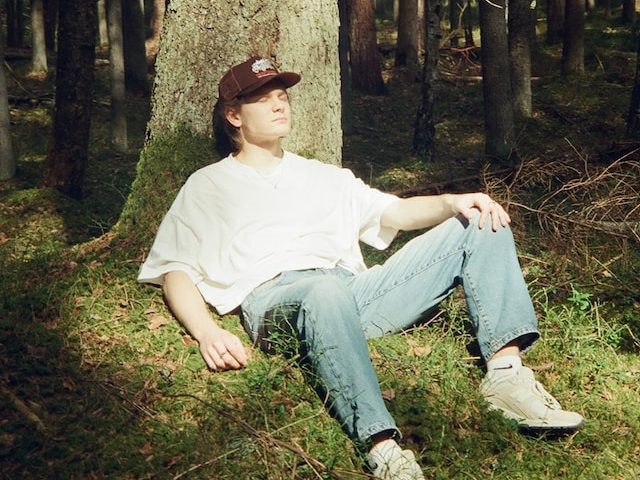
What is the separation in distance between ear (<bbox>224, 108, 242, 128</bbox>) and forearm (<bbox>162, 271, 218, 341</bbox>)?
98 centimetres

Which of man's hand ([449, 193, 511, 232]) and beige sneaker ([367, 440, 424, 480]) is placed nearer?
beige sneaker ([367, 440, 424, 480])

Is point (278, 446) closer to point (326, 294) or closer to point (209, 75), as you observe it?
point (326, 294)

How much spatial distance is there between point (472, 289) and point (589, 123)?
12.8 meters

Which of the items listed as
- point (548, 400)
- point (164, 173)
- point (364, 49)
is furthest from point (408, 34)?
point (548, 400)

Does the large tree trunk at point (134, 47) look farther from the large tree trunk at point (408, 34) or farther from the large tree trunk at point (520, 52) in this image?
the large tree trunk at point (520, 52)

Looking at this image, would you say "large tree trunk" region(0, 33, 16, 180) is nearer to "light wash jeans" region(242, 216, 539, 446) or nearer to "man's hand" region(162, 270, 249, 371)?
"man's hand" region(162, 270, 249, 371)

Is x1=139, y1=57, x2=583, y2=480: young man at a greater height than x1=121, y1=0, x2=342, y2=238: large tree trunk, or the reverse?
x1=121, y1=0, x2=342, y2=238: large tree trunk

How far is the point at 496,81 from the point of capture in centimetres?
1315

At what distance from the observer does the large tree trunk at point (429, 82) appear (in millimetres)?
13180

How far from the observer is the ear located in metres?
5.08

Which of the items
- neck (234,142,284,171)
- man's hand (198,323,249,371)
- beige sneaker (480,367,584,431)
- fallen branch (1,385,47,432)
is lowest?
beige sneaker (480,367,584,431)

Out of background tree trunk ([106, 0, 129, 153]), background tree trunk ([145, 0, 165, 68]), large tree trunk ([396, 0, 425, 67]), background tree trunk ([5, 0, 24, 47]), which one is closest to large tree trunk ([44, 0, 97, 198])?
background tree trunk ([106, 0, 129, 153])

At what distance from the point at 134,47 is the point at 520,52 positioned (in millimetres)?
8310

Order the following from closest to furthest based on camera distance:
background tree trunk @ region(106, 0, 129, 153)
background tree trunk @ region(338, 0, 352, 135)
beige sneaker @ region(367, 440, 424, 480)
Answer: beige sneaker @ region(367, 440, 424, 480) < background tree trunk @ region(106, 0, 129, 153) < background tree trunk @ region(338, 0, 352, 135)
